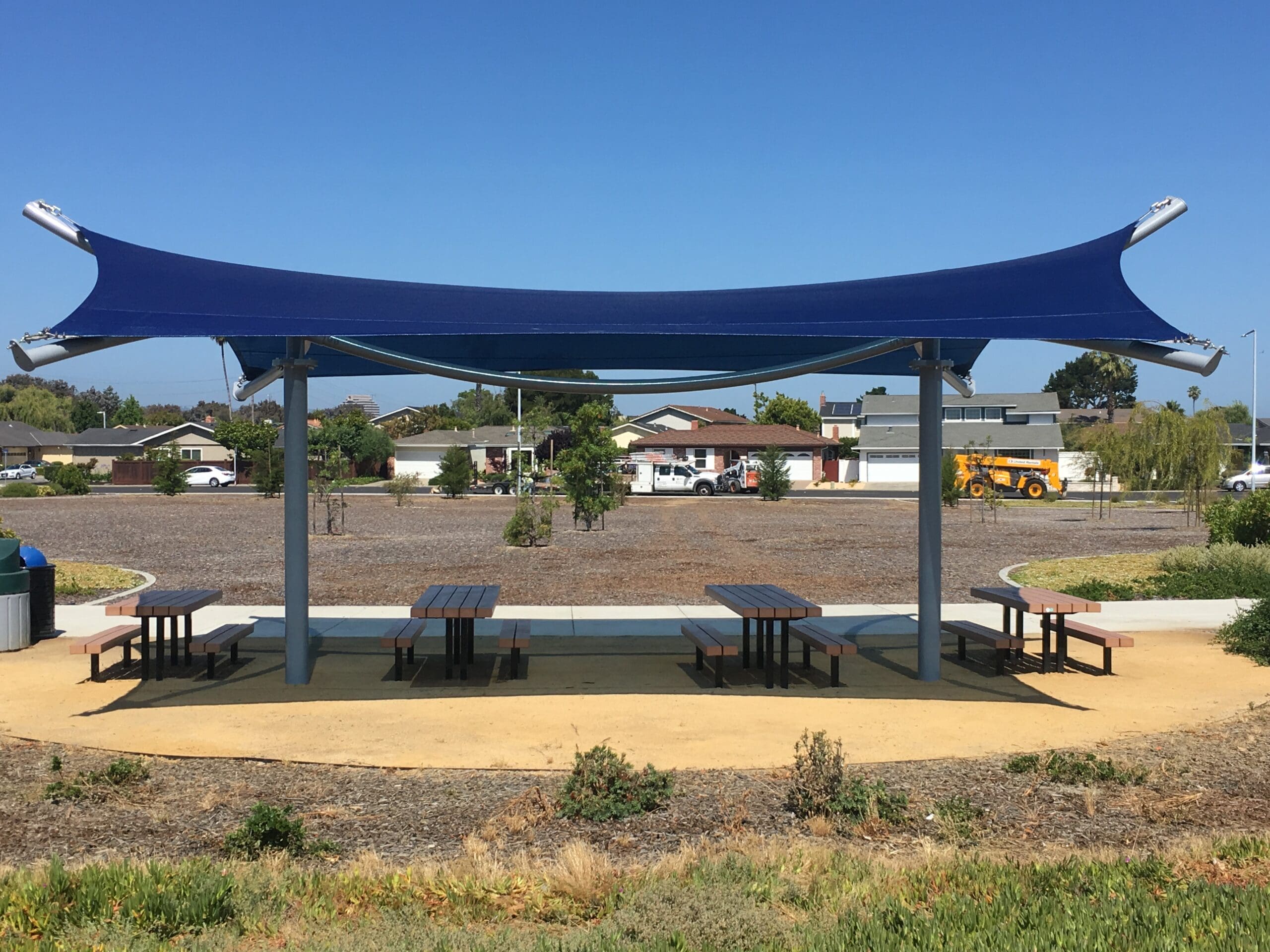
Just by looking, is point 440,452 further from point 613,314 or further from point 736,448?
point 613,314

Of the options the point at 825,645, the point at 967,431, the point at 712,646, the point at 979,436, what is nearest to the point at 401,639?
the point at 712,646

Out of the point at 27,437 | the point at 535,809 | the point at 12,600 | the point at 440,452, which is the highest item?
the point at 27,437

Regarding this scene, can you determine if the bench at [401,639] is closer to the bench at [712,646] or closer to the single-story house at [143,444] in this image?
the bench at [712,646]

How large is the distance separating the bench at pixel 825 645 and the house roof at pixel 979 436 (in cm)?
5106

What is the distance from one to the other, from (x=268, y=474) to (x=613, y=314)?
35.8 metres

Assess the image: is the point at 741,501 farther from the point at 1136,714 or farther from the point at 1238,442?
the point at 1238,442

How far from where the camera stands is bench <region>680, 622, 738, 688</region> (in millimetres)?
8398

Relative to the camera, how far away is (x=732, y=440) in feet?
211

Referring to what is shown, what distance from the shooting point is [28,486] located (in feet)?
155

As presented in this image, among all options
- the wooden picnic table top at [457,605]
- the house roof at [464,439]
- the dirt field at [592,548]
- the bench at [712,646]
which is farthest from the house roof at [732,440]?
the wooden picnic table top at [457,605]

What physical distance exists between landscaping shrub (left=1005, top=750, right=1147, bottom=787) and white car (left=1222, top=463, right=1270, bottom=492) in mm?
46806

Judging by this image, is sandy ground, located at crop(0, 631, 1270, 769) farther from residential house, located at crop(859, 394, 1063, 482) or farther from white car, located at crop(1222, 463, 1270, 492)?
residential house, located at crop(859, 394, 1063, 482)

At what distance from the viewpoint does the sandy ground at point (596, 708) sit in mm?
6855

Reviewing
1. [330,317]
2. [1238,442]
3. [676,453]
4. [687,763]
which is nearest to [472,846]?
[687,763]
